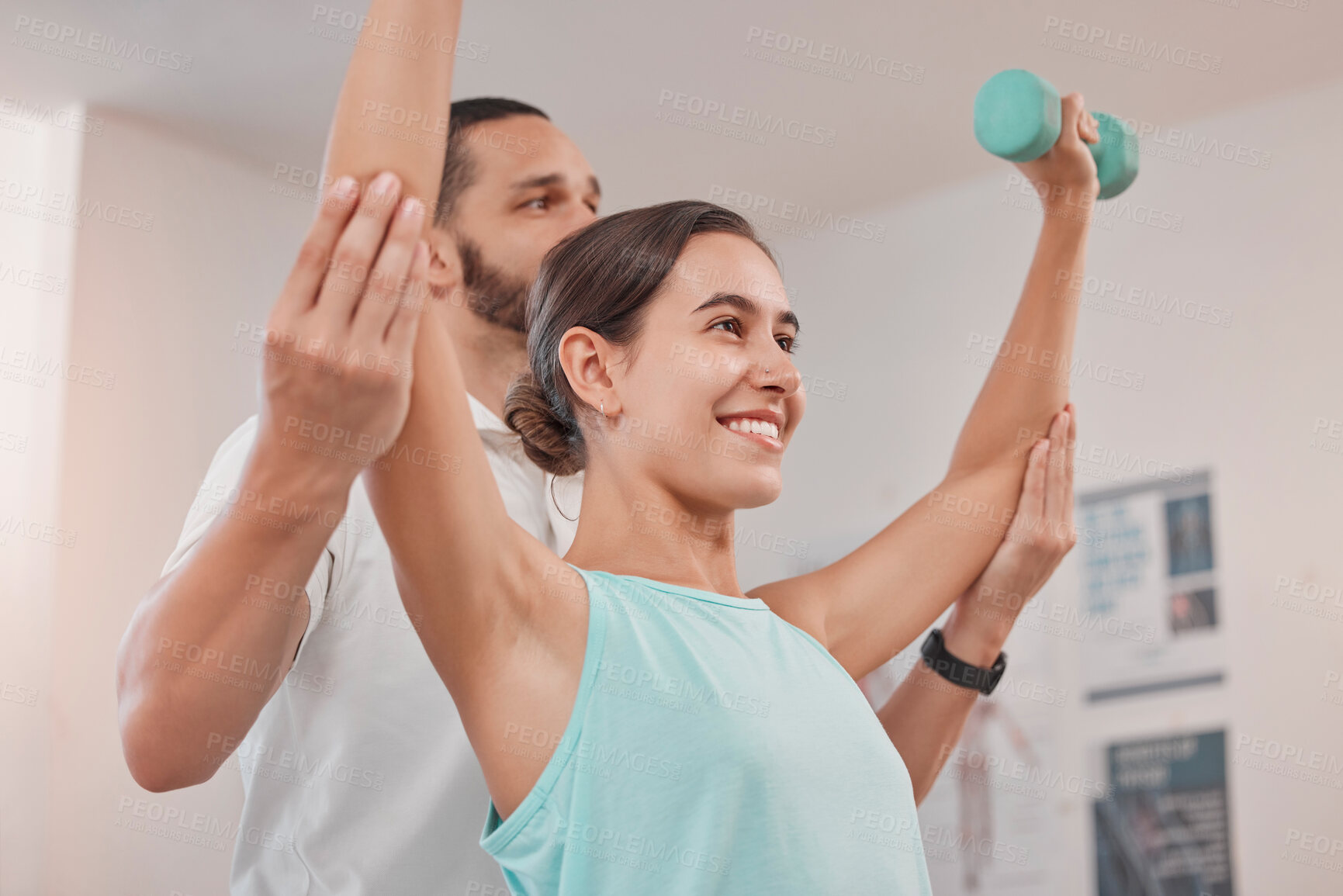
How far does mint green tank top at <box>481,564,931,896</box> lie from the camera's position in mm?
809

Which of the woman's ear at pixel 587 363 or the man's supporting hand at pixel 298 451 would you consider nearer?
the man's supporting hand at pixel 298 451

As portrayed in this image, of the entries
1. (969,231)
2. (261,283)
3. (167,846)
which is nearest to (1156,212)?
(969,231)

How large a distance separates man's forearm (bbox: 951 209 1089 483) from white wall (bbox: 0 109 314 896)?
5.74ft

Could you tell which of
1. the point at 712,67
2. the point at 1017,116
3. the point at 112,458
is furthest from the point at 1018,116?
the point at 112,458

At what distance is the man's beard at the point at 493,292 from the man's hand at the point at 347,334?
75 centimetres

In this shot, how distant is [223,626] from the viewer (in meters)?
0.77

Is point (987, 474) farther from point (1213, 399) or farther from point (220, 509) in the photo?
point (1213, 399)

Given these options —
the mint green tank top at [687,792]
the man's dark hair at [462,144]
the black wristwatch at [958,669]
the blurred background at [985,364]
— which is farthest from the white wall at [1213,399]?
the mint green tank top at [687,792]

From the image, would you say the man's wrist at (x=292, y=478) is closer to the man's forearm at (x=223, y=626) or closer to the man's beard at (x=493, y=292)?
the man's forearm at (x=223, y=626)

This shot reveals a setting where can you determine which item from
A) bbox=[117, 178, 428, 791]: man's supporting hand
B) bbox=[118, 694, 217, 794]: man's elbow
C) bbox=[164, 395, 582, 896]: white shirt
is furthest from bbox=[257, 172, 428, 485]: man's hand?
bbox=[164, 395, 582, 896]: white shirt

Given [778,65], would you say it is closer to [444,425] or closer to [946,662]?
[946,662]

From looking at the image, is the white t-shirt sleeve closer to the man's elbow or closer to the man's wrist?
the man's elbow

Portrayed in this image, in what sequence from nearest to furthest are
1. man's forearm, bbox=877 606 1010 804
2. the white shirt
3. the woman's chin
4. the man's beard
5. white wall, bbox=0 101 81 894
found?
the woman's chin → the white shirt → man's forearm, bbox=877 606 1010 804 → the man's beard → white wall, bbox=0 101 81 894

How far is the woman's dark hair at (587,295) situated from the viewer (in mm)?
1041
